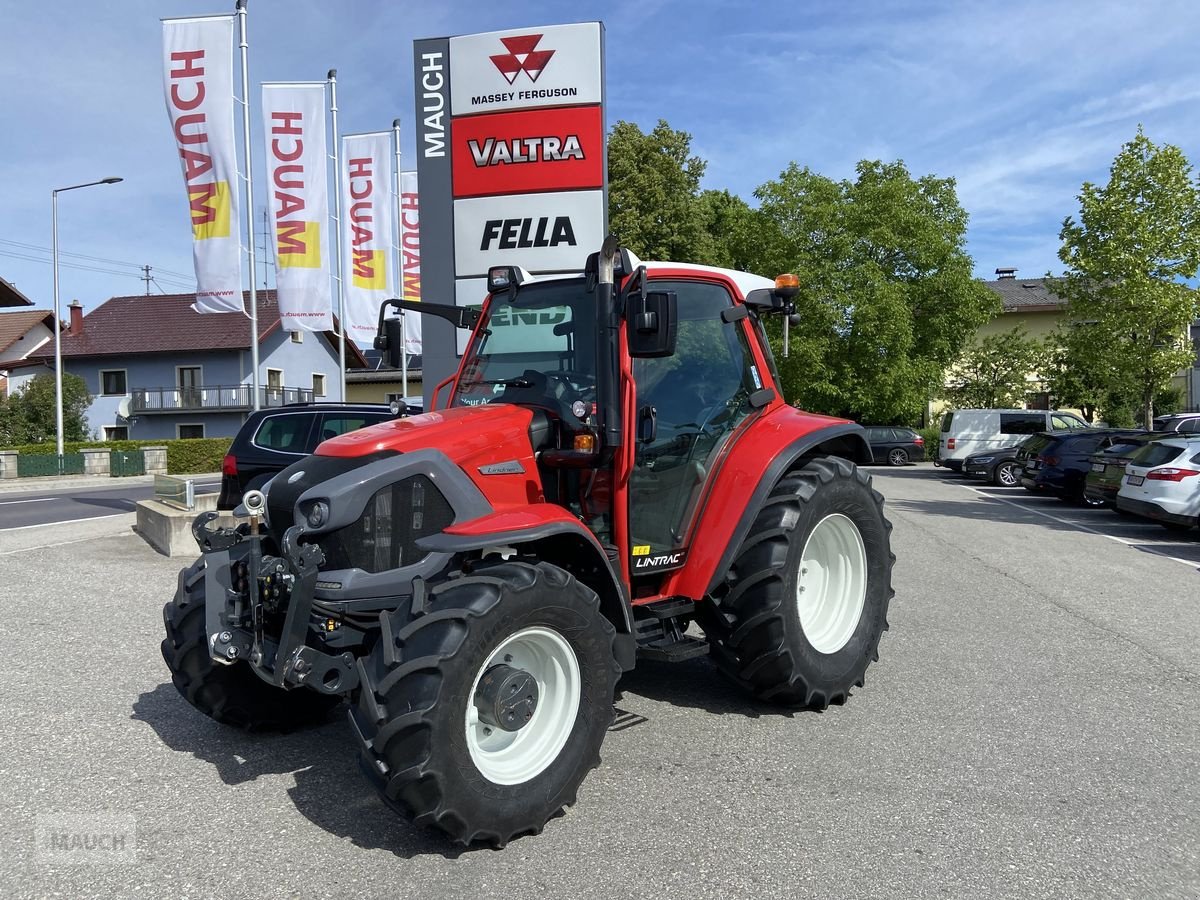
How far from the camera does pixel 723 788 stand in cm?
407

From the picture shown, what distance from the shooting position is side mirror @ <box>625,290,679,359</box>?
155 inches

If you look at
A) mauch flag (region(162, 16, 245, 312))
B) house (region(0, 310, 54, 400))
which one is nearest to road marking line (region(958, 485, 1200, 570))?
mauch flag (region(162, 16, 245, 312))

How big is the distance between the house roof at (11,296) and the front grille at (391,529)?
42849 millimetres

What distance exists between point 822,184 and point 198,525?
31621 millimetres

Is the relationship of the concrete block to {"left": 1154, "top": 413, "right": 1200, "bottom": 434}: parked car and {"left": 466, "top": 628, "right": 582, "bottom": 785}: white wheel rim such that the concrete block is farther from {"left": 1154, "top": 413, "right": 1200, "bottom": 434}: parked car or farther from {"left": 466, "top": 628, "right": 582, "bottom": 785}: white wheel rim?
{"left": 1154, "top": 413, "right": 1200, "bottom": 434}: parked car

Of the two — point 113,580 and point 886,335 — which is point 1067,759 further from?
point 886,335

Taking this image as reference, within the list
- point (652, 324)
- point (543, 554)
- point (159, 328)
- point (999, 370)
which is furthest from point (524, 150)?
point (159, 328)

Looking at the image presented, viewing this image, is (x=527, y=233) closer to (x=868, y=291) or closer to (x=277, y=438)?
(x=277, y=438)

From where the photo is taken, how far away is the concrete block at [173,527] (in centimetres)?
1126

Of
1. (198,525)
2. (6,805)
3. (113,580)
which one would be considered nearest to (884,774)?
(198,525)

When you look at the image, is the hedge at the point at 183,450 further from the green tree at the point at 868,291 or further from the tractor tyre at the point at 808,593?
the tractor tyre at the point at 808,593

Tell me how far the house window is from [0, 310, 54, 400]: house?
3.64 meters

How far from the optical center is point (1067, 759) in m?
A: 4.41

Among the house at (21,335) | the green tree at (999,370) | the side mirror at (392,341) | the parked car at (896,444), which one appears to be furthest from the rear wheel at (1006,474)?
the house at (21,335)
